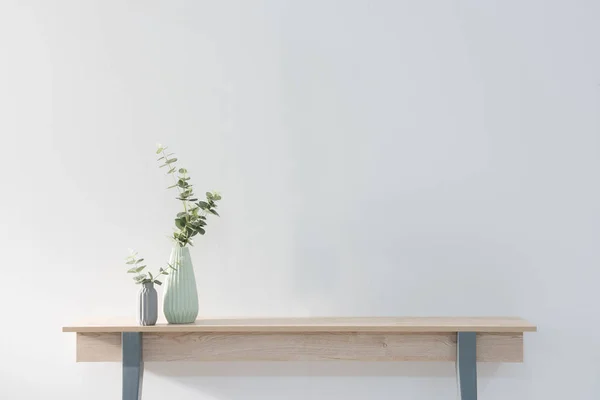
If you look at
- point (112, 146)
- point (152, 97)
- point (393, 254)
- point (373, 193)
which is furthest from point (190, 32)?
point (393, 254)

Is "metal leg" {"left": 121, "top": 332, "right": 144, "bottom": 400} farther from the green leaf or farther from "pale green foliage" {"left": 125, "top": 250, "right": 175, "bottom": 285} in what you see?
the green leaf

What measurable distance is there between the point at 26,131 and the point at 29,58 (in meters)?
0.23

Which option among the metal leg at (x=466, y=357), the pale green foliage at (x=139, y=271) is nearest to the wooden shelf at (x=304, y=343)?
the metal leg at (x=466, y=357)

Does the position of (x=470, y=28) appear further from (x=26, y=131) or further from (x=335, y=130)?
(x=26, y=131)

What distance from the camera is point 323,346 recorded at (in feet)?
6.74

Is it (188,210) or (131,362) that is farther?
(188,210)

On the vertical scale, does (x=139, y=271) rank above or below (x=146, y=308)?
above

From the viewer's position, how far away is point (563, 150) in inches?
90.8

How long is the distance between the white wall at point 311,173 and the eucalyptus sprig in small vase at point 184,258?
124 millimetres

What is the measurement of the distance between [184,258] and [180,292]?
0.10 meters

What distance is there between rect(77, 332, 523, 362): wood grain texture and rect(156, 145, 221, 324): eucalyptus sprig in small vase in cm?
7

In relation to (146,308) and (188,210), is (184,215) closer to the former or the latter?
(188,210)

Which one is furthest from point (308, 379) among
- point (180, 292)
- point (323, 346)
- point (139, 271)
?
point (139, 271)

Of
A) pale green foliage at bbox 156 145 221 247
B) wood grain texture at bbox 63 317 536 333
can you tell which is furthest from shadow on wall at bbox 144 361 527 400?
pale green foliage at bbox 156 145 221 247
